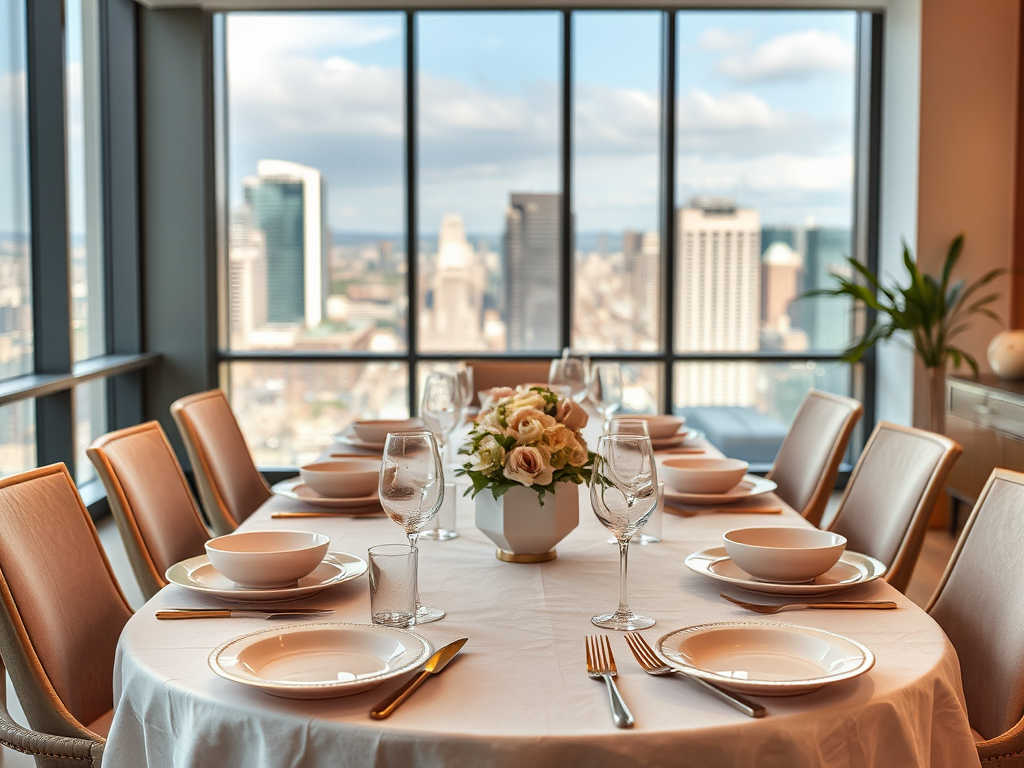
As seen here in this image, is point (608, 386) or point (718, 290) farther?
point (718, 290)

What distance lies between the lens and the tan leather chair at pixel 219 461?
2.62m

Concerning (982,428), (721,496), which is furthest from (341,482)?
(982,428)

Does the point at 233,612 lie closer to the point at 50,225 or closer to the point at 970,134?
the point at 50,225

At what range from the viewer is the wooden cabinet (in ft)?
12.8

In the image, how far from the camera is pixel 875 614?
1.44 m

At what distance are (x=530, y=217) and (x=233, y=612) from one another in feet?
13.9

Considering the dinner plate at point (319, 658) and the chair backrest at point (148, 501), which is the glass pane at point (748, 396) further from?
the dinner plate at point (319, 658)

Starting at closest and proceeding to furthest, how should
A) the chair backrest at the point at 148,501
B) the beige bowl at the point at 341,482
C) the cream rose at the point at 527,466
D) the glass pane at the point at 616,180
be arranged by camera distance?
the cream rose at the point at 527,466
the chair backrest at the point at 148,501
the beige bowl at the point at 341,482
the glass pane at the point at 616,180

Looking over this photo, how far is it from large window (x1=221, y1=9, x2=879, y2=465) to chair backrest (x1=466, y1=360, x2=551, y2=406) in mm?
1496

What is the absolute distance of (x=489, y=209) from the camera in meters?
5.48

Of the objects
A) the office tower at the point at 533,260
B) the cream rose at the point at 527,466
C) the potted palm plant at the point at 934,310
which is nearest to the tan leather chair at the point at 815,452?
the cream rose at the point at 527,466

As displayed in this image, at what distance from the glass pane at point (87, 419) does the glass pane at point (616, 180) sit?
249 cm

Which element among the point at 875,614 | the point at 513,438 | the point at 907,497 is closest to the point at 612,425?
the point at 513,438

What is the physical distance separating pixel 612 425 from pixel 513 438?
17cm
